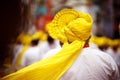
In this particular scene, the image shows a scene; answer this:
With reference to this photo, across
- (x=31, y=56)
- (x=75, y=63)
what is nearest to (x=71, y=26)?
(x=75, y=63)

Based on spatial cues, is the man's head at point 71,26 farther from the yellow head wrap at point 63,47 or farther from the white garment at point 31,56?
the white garment at point 31,56

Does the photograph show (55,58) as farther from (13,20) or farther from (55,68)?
(13,20)

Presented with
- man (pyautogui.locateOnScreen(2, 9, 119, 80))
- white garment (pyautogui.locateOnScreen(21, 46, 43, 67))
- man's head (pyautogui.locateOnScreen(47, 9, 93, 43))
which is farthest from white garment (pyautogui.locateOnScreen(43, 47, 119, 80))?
A: white garment (pyautogui.locateOnScreen(21, 46, 43, 67))

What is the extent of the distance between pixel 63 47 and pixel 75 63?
26cm

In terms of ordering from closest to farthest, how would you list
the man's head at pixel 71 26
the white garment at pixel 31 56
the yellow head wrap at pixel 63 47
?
the yellow head wrap at pixel 63 47 → the man's head at pixel 71 26 → the white garment at pixel 31 56

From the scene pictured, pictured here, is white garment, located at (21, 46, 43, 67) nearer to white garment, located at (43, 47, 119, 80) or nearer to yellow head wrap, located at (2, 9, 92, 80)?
yellow head wrap, located at (2, 9, 92, 80)

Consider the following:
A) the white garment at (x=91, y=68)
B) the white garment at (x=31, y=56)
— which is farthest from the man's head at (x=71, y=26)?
the white garment at (x=31, y=56)

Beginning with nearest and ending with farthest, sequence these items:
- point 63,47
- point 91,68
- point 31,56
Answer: point 91,68 → point 63,47 → point 31,56

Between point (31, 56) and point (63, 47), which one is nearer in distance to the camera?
point (63, 47)

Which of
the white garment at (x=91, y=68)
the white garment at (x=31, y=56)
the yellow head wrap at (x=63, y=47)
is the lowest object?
the white garment at (x=31, y=56)

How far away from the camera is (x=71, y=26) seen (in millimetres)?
4789

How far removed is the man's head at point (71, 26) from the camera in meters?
4.78

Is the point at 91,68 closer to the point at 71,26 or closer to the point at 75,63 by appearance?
the point at 75,63

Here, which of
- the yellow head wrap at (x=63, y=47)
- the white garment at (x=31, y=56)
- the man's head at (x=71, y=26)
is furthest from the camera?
the white garment at (x=31, y=56)
